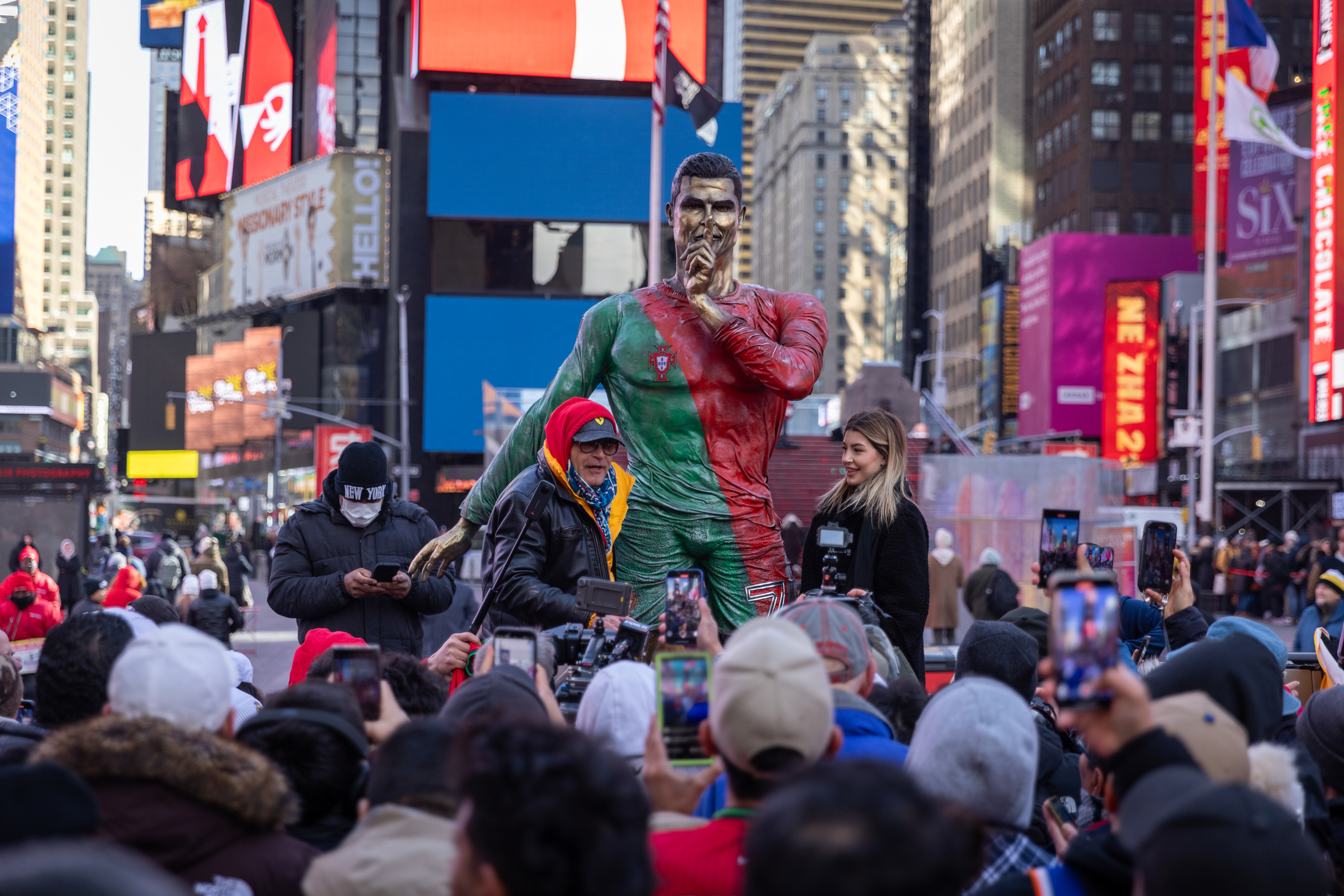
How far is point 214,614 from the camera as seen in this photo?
13.4m

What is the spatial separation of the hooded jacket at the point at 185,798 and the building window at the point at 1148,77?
294 ft

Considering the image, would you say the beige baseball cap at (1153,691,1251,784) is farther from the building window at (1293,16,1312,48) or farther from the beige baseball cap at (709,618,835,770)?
the building window at (1293,16,1312,48)

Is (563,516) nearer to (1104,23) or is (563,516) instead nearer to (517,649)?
(517,649)

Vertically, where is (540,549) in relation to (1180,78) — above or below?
below

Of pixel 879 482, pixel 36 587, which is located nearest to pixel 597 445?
pixel 879 482

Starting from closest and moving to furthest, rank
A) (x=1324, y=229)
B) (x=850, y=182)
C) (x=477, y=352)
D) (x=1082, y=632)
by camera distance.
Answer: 1. (x=1082, y=632)
2. (x=1324, y=229)
3. (x=477, y=352)
4. (x=850, y=182)

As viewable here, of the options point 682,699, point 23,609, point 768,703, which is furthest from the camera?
point 23,609

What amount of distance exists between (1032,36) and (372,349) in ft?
186

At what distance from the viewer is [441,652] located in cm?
415

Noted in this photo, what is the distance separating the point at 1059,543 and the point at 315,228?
57.2 m

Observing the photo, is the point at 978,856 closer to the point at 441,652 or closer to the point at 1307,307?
the point at 441,652

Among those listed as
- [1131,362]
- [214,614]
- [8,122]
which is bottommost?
[214,614]

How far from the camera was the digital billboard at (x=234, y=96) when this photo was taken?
64438 mm

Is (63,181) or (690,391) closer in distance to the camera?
(690,391)
